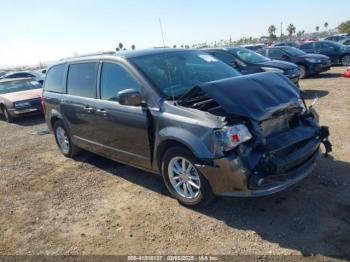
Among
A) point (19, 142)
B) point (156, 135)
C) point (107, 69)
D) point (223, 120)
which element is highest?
point (107, 69)

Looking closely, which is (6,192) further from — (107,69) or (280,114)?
(280,114)

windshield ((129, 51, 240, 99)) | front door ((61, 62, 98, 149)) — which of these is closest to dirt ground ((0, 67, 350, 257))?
front door ((61, 62, 98, 149))

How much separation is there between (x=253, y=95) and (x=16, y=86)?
1172cm

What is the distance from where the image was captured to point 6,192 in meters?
5.91

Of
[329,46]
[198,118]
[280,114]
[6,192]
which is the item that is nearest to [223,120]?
[198,118]

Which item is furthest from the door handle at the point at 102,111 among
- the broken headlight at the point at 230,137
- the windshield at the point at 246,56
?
the windshield at the point at 246,56

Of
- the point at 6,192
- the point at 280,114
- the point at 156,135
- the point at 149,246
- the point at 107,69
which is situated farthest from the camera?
the point at 6,192

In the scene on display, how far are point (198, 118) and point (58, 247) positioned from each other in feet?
6.92

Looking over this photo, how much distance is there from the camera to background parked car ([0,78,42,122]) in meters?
12.1

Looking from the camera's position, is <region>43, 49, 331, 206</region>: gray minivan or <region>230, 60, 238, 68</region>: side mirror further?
<region>230, 60, 238, 68</region>: side mirror

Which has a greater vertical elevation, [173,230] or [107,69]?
[107,69]

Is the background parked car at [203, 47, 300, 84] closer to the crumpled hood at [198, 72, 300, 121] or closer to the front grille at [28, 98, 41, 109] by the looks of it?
the front grille at [28, 98, 41, 109]

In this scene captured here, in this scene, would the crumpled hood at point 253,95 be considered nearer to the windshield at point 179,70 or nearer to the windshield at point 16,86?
the windshield at point 179,70

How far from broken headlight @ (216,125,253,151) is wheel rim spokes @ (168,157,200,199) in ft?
1.88
